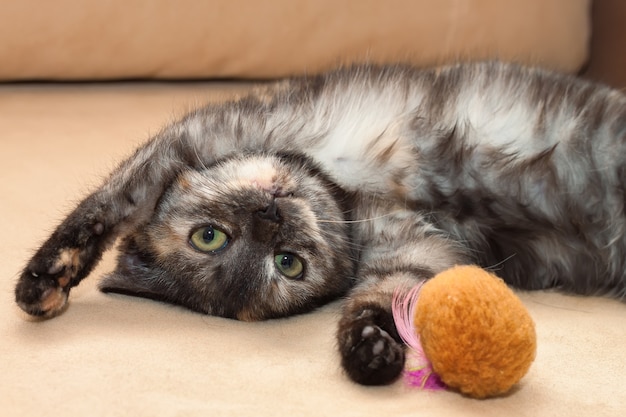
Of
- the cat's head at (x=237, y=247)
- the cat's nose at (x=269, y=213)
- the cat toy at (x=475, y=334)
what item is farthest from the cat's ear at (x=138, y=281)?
the cat toy at (x=475, y=334)

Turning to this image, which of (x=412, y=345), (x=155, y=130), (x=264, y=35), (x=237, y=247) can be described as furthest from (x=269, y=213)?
(x=264, y=35)

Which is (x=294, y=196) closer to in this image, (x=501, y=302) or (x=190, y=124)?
(x=190, y=124)

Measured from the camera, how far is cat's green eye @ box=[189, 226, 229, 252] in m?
1.58

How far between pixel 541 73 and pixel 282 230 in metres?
0.76

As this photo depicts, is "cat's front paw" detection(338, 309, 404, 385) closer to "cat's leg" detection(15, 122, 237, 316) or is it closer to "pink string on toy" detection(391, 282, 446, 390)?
"pink string on toy" detection(391, 282, 446, 390)

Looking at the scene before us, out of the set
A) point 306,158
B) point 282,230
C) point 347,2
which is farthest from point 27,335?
point 347,2

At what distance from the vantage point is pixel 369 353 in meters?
1.26

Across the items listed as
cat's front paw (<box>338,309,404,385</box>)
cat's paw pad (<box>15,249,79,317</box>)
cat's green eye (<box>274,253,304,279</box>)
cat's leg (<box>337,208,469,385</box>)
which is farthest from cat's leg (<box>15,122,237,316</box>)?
cat's front paw (<box>338,309,404,385</box>)

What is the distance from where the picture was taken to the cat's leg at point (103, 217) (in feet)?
4.64

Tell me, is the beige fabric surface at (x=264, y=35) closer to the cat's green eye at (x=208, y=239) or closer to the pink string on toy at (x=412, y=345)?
the cat's green eye at (x=208, y=239)

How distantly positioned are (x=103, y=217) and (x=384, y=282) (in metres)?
0.57

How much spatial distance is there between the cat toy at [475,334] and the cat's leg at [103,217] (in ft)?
2.15

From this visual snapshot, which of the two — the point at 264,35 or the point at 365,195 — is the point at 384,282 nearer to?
the point at 365,195

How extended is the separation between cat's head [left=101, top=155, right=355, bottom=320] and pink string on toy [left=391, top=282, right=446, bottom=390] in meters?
0.21
